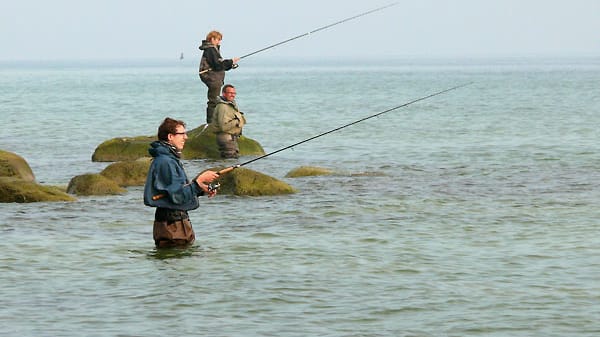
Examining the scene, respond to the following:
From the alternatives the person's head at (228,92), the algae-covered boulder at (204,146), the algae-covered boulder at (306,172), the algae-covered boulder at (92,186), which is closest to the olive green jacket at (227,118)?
the person's head at (228,92)

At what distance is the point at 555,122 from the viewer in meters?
42.4

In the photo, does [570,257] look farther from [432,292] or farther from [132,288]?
[132,288]

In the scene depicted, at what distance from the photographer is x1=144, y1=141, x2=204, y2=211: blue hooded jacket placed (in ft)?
40.4

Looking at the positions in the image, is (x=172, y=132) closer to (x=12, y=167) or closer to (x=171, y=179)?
(x=171, y=179)

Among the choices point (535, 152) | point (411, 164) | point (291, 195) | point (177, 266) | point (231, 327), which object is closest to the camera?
point (231, 327)

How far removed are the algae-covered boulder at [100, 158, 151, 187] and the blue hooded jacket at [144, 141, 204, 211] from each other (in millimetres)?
7767

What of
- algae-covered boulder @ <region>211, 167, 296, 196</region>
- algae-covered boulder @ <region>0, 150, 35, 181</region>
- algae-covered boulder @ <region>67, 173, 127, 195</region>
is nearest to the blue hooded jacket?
algae-covered boulder @ <region>211, 167, 296, 196</region>

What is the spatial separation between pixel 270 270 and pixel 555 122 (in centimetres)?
3107

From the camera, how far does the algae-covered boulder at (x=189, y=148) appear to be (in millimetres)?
24359

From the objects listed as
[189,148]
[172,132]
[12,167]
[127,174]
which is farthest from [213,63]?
[172,132]

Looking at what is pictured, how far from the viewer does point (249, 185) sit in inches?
733

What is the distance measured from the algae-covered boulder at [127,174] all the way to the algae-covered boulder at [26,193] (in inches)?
77.3

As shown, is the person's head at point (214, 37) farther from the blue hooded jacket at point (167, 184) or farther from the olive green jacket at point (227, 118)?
the blue hooded jacket at point (167, 184)

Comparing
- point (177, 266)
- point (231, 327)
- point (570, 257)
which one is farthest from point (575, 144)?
point (231, 327)
